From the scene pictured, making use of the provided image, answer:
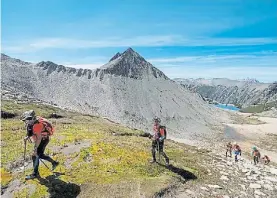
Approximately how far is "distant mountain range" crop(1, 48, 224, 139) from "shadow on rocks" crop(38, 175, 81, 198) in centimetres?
8805

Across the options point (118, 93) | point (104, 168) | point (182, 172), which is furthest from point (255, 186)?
point (118, 93)

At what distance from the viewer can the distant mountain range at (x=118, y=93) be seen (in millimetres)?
119938

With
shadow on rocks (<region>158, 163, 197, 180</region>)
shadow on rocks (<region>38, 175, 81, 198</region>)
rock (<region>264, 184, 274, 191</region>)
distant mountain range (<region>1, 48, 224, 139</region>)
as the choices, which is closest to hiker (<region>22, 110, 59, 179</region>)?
shadow on rocks (<region>38, 175, 81, 198</region>)

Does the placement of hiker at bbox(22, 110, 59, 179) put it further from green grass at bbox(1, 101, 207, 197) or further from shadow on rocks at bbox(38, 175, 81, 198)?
green grass at bbox(1, 101, 207, 197)

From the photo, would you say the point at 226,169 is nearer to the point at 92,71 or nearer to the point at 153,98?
the point at 153,98

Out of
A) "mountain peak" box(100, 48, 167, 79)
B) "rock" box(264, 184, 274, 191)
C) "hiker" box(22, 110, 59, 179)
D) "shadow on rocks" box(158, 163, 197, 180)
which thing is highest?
"mountain peak" box(100, 48, 167, 79)

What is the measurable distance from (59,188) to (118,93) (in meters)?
123

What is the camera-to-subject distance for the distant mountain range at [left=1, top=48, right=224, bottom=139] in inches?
4722

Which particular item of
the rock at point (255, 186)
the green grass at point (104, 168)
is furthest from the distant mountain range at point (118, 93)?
the rock at point (255, 186)

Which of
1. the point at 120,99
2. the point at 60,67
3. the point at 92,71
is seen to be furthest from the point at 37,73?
the point at 120,99

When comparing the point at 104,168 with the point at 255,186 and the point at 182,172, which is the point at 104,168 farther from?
the point at 255,186

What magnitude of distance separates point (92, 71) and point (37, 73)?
26.9 meters

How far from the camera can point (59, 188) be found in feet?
45.8

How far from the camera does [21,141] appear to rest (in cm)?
2397
